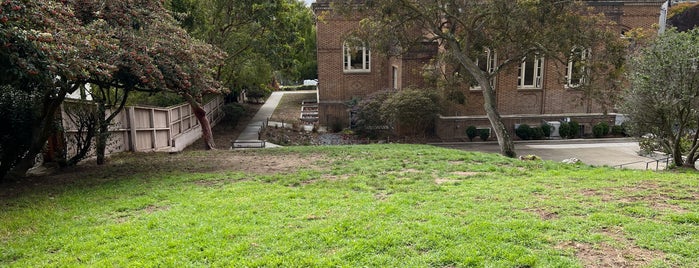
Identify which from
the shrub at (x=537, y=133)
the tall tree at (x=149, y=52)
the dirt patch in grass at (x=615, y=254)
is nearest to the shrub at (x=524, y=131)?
the shrub at (x=537, y=133)

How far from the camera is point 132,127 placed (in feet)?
43.2

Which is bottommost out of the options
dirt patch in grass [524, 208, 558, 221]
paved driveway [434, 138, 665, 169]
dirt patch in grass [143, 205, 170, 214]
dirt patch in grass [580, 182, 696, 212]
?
paved driveway [434, 138, 665, 169]

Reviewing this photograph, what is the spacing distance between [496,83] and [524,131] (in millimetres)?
3018

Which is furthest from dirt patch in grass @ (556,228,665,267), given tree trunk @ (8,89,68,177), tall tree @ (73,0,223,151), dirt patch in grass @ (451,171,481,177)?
tree trunk @ (8,89,68,177)

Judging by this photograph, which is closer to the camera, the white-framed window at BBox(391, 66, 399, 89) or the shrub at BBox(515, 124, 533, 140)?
the shrub at BBox(515, 124, 533, 140)

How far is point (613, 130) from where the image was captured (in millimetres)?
24125

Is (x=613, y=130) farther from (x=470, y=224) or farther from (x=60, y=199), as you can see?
(x=60, y=199)

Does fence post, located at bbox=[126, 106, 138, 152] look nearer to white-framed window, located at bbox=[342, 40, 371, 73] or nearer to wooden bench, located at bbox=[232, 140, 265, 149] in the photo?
wooden bench, located at bbox=[232, 140, 265, 149]

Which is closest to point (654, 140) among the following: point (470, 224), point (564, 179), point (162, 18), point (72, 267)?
point (564, 179)

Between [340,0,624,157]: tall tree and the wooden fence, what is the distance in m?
7.40

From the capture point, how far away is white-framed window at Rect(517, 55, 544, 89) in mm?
24500

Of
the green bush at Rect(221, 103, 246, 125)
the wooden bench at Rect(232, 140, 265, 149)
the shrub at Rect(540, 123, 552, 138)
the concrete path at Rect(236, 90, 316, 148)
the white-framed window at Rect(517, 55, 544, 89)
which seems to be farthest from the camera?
the green bush at Rect(221, 103, 246, 125)

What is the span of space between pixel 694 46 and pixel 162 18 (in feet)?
40.7

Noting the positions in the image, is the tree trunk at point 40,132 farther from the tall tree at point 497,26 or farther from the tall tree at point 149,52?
the tall tree at point 497,26
